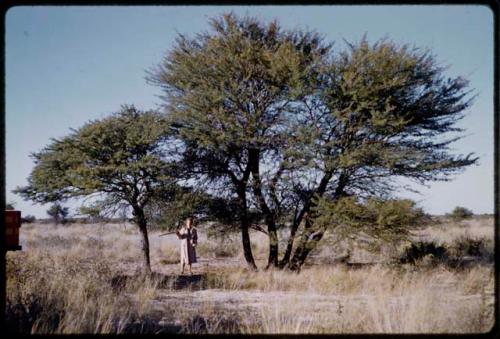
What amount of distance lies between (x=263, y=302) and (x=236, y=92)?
18.4 feet

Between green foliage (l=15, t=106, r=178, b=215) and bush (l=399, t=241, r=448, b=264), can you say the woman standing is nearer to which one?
green foliage (l=15, t=106, r=178, b=215)

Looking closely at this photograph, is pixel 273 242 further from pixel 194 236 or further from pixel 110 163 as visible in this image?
pixel 110 163

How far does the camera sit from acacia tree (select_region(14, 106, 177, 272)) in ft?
37.3

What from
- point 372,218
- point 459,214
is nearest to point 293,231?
point 372,218

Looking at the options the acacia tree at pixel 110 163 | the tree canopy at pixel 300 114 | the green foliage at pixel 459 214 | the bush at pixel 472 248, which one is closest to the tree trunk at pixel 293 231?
the tree canopy at pixel 300 114

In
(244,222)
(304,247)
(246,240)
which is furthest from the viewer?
(246,240)

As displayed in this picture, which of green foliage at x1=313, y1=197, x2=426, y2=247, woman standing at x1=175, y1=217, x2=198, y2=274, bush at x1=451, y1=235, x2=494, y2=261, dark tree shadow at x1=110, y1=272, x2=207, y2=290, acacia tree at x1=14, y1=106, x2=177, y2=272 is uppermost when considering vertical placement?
acacia tree at x1=14, y1=106, x2=177, y2=272

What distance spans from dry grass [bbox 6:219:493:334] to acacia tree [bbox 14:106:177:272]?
2.32 metres

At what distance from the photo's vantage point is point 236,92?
11297 mm

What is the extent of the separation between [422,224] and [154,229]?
291 inches

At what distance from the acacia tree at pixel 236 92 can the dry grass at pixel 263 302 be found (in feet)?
8.90

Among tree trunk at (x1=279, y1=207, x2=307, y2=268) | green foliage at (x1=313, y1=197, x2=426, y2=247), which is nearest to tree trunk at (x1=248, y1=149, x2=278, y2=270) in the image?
tree trunk at (x1=279, y1=207, x2=307, y2=268)

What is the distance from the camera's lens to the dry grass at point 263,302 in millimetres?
6043

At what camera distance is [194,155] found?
39.1 ft
